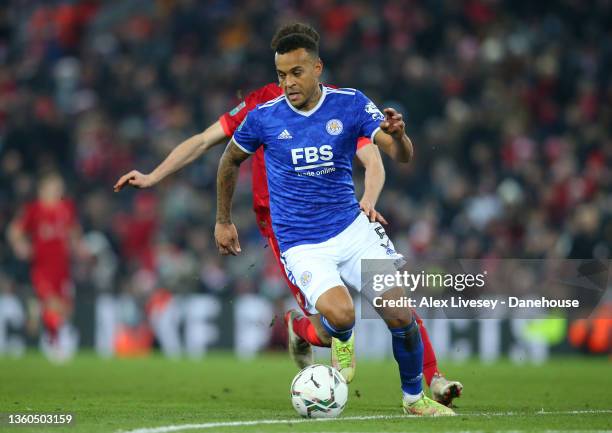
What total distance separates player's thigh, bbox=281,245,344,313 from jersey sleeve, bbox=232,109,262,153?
706mm

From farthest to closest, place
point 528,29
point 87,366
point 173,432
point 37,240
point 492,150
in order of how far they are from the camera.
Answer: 1. point 528,29
2. point 492,150
3. point 37,240
4. point 87,366
5. point 173,432

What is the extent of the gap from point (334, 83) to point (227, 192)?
36.5 feet

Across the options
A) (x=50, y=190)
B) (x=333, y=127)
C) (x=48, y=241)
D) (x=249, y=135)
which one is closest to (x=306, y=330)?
(x=249, y=135)

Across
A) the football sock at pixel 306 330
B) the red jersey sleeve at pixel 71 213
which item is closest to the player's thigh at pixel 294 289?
the football sock at pixel 306 330

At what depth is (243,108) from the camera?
28.0ft

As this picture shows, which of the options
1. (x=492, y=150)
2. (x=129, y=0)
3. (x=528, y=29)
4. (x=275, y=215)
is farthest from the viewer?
(x=129, y=0)

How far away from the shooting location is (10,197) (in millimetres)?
17891

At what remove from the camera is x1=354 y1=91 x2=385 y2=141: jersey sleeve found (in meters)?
7.31

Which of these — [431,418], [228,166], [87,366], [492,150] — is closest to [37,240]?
[87,366]

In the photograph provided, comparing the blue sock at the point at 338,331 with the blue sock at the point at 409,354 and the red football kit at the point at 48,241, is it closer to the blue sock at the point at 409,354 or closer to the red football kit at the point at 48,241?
the blue sock at the point at 409,354

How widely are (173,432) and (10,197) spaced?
40.9ft

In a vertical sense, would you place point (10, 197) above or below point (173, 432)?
above

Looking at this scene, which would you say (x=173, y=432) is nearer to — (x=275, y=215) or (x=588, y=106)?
(x=275, y=215)

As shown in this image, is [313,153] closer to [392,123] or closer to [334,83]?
[392,123]
